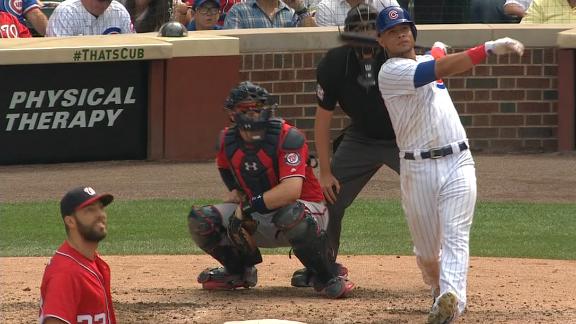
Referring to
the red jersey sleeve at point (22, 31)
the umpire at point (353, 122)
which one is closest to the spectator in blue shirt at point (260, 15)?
the red jersey sleeve at point (22, 31)

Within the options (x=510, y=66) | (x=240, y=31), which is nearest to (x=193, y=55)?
(x=240, y=31)

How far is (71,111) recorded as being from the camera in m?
11.4

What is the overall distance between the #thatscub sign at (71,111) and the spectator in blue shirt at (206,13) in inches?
42.0

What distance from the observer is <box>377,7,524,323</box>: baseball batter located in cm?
607

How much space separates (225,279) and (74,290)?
230cm

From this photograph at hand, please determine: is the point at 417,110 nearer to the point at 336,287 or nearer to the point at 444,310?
the point at 444,310

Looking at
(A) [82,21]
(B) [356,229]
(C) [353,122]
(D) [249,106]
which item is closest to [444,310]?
(D) [249,106]

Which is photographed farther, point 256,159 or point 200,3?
point 200,3

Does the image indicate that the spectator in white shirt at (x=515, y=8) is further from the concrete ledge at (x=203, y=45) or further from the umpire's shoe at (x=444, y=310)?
the umpire's shoe at (x=444, y=310)

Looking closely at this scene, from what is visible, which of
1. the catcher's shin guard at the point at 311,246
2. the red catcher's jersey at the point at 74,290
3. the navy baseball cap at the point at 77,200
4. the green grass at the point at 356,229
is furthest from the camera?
the green grass at the point at 356,229

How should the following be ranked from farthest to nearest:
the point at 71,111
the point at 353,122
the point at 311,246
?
the point at 71,111 < the point at 353,122 < the point at 311,246

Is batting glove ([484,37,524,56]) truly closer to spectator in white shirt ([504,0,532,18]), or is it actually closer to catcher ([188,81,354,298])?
catcher ([188,81,354,298])

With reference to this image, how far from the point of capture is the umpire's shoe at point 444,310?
5.85 m

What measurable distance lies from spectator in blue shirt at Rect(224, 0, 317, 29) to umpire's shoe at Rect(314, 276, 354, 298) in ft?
18.1
